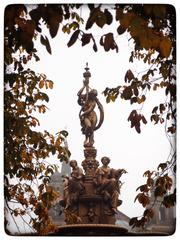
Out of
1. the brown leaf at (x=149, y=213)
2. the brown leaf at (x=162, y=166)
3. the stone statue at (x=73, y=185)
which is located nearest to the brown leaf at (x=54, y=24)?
the stone statue at (x=73, y=185)

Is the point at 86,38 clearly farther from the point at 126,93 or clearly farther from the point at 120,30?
the point at 126,93

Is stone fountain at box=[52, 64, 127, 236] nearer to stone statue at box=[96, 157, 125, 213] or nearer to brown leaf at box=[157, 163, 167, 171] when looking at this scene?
stone statue at box=[96, 157, 125, 213]

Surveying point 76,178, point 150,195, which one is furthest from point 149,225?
point 76,178

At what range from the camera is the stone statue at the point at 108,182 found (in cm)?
407

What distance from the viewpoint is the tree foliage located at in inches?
158

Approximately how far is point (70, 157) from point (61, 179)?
0.14m

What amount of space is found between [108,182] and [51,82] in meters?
0.66

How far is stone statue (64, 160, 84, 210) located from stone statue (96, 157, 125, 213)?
105 mm

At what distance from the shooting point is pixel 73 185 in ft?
13.5

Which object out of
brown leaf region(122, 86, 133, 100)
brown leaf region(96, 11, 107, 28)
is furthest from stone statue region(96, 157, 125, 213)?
brown leaf region(96, 11, 107, 28)

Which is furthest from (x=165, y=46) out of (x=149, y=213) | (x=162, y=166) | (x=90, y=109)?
(x=149, y=213)

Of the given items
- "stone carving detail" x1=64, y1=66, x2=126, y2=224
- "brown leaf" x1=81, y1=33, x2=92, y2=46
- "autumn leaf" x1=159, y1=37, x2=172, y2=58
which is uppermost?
"brown leaf" x1=81, y1=33, x2=92, y2=46

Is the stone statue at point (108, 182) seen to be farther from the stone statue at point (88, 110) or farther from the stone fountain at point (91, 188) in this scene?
the stone statue at point (88, 110)

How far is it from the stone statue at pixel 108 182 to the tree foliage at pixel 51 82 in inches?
5.4
